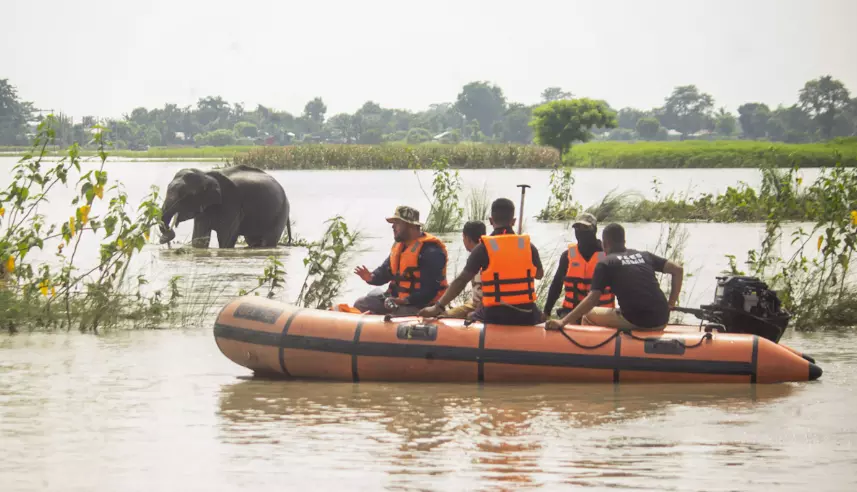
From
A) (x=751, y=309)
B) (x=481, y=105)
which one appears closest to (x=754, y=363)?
(x=751, y=309)

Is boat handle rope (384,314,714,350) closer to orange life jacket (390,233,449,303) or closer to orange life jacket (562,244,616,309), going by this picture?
orange life jacket (562,244,616,309)

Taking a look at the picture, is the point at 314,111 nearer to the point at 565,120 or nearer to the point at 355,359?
the point at 565,120

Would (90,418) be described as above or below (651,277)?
below

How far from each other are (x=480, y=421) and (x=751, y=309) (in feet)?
8.24

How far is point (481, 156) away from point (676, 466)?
166 feet

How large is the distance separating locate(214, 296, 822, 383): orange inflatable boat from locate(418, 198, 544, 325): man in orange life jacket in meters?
0.10

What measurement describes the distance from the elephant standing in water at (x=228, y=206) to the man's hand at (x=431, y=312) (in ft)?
32.3

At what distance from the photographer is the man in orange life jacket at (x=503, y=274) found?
8.31 m

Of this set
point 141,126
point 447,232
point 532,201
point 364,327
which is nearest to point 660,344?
point 364,327

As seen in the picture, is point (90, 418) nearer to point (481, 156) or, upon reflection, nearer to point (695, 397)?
point (695, 397)

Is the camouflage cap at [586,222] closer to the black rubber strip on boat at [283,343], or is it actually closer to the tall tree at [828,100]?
the black rubber strip on boat at [283,343]

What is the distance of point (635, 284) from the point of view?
27.5 ft

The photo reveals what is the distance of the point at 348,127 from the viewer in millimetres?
154250

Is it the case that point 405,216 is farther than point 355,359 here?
Yes
